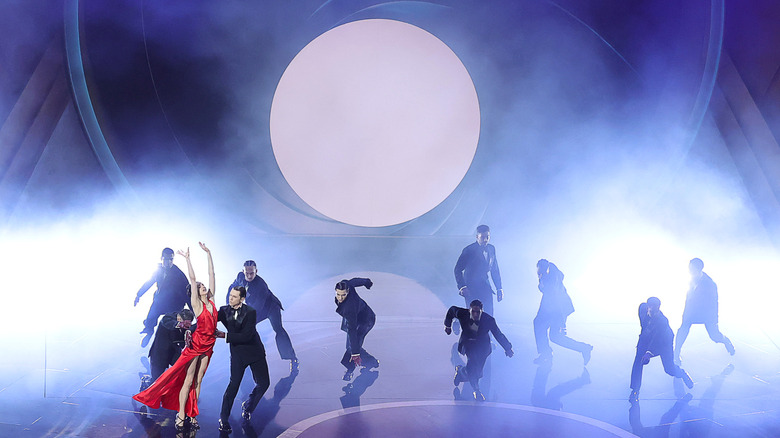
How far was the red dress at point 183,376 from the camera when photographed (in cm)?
571

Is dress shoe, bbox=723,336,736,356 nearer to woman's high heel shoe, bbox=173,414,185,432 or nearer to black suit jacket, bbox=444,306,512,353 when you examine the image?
black suit jacket, bbox=444,306,512,353

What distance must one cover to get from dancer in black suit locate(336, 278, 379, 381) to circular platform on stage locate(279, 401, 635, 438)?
0.89 m

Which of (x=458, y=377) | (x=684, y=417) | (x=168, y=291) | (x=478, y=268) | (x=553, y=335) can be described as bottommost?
(x=684, y=417)

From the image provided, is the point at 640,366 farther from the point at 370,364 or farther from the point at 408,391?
the point at 370,364

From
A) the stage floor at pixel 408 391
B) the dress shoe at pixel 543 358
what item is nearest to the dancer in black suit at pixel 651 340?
the stage floor at pixel 408 391

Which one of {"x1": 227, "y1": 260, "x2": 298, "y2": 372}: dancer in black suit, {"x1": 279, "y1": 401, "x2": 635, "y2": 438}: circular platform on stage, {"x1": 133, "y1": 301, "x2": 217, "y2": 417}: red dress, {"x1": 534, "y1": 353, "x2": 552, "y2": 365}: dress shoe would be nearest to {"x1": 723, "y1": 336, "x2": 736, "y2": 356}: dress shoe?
{"x1": 534, "y1": 353, "x2": 552, "y2": 365}: dress shoe

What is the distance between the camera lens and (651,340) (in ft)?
22.2

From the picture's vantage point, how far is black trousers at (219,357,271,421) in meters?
5.73

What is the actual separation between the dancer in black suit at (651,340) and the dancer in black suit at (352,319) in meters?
2.83

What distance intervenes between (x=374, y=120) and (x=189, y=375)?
12.1 meters

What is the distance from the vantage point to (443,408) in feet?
21.1

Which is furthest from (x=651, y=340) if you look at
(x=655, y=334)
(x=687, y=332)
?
(x=687, y=332)

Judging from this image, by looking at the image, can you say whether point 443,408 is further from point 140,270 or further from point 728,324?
point 140,270

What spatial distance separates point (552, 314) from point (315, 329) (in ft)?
10.8
